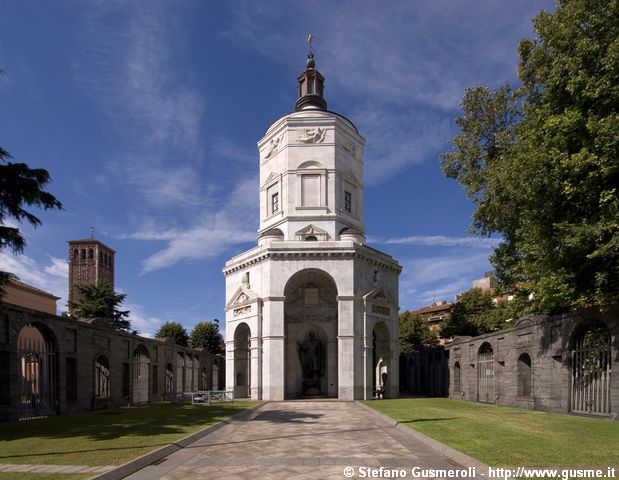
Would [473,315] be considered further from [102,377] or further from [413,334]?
[102,377]

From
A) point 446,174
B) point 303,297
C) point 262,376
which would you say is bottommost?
point 262,376

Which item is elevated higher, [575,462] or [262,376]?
[575,462]

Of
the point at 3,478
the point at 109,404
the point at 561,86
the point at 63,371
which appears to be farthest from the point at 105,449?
the point at 561,86

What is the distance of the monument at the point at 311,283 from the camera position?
31.4 m

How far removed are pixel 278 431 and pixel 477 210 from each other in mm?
14586

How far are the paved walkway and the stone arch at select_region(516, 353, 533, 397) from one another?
→ 1069 centimetres

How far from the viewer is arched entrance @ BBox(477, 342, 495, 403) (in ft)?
86.7

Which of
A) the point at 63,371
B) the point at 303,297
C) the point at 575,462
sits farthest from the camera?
the point at 303,297

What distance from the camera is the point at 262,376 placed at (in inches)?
1239

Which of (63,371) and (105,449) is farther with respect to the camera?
(63,371)

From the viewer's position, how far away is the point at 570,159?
14555 millimetres

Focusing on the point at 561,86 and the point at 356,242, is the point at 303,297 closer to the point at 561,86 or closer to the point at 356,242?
the point at 356,242

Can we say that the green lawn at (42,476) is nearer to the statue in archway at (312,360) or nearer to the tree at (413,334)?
the statue in archway at (312,360)

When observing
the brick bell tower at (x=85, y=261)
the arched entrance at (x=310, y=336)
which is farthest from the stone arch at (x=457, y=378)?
the brick bell tower at (x=85, y=261)
